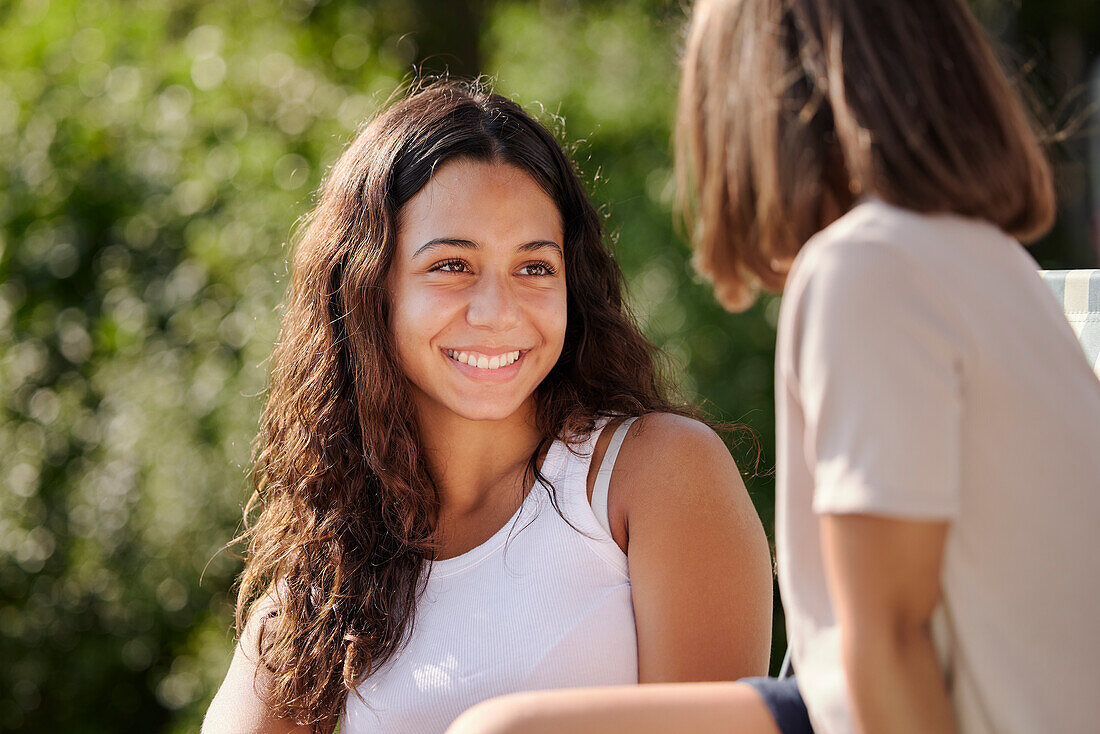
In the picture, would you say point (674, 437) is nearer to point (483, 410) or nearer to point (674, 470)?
point (674, 470)

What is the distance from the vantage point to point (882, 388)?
3.56ft

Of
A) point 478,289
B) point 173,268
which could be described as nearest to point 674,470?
point 478,289

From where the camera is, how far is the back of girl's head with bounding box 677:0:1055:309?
3.82 ft

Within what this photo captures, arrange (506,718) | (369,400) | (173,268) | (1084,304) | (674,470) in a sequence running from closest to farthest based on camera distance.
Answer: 1. (506,718)
2. (1084,304)
3. (674,470)
4. (369,400)
5. (173,268)

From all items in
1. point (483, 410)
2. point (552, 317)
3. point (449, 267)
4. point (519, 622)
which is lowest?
point (519, 622)

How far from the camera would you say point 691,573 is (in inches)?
74.2

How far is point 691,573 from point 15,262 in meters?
4.14

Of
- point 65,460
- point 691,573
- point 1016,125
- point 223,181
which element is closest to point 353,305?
point 691,573

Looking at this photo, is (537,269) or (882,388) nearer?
(882,388)

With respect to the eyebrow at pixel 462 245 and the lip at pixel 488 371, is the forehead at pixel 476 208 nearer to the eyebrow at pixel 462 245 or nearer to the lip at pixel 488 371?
the eyebrow at pixel 462 245

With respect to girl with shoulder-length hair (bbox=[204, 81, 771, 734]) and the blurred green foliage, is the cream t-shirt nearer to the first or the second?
girl with shoulder-length hair (bbox=[204, 81, 771, 734])

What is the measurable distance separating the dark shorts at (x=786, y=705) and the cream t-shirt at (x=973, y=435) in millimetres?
133

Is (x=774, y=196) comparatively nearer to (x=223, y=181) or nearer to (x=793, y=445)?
(x=793, y=445)

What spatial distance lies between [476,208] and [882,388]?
1.15 m
